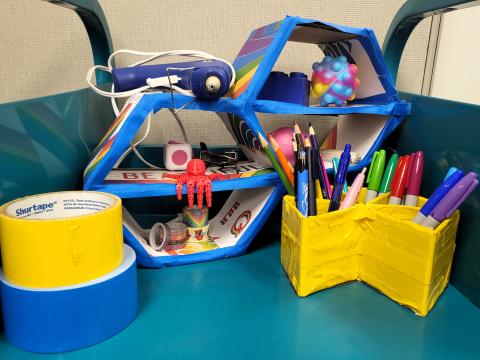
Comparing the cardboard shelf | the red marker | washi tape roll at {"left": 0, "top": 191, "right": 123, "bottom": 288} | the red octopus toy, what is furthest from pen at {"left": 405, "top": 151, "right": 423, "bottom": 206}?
washi tape roll at {"left": 0, "top": 191, "right": 123, "bottom": 288}

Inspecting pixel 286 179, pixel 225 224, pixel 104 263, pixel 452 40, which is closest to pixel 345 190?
pixel 286 179

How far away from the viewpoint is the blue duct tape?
1.07 feet

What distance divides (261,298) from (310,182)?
14 centimetres

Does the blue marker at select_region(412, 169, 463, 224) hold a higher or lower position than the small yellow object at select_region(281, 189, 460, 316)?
higher

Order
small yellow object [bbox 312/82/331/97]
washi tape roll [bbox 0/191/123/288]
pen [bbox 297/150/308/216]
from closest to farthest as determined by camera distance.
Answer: washi tape roll [bbox 0/191/123/288] → pen [bbox 297/150/308/216] → small yellow object [bbox 312/82/331/97]

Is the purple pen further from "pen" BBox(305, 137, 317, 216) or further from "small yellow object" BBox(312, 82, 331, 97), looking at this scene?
"small yellow object" BBox(312, 82, 331, 97)

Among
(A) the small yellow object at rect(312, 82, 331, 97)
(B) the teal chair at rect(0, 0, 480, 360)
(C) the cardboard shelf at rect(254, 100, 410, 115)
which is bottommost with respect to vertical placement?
(B) the teal chair at rect(0, 0, 480, 360)

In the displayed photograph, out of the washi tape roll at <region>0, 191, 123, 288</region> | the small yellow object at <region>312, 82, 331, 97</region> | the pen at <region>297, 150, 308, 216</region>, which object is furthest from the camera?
the small yellow object at <region>312, 82, 331, 97</region>

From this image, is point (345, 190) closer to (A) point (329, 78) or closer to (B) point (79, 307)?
(A) point (329, 78)

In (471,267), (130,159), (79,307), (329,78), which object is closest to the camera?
(79,307)

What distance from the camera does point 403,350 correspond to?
13.8 inches

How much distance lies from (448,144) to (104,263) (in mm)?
399

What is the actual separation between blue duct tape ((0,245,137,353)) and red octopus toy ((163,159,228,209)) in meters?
0.15

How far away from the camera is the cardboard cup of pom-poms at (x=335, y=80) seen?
0.54m
